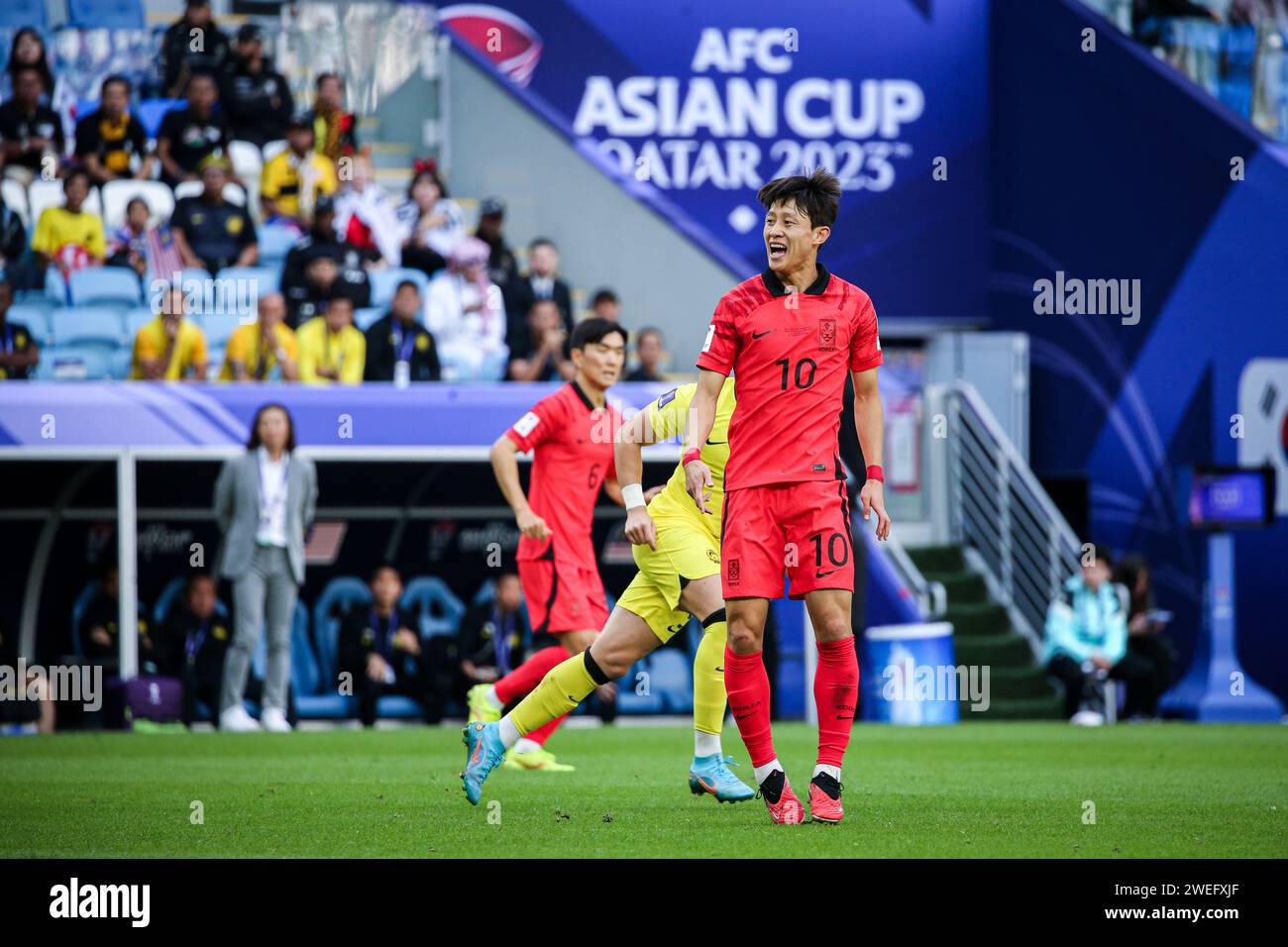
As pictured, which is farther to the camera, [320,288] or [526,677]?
[320,288]

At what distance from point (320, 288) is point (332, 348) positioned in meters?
0.94

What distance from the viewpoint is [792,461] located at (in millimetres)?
6797

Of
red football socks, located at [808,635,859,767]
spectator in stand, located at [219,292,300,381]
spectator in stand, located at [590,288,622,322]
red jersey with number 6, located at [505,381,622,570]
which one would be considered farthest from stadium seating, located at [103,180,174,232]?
red football socks, located at [808,635,859,767]

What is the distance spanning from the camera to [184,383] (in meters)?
14.2

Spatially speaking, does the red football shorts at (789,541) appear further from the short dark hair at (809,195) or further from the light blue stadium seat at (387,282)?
the light blue stadium seat at (387,282)

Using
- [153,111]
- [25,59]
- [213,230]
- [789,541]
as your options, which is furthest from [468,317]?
[789,541]

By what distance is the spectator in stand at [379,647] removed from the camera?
1495cm

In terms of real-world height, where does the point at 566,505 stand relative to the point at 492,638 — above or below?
above

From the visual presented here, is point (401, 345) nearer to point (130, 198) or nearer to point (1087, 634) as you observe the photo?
point (130, 198)

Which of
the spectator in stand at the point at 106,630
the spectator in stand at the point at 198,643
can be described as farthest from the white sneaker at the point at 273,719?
the spectator in stand at the point at 106,630

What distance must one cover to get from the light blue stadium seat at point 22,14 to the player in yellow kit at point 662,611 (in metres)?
13.9

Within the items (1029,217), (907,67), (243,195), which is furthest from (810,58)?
(243,195)
